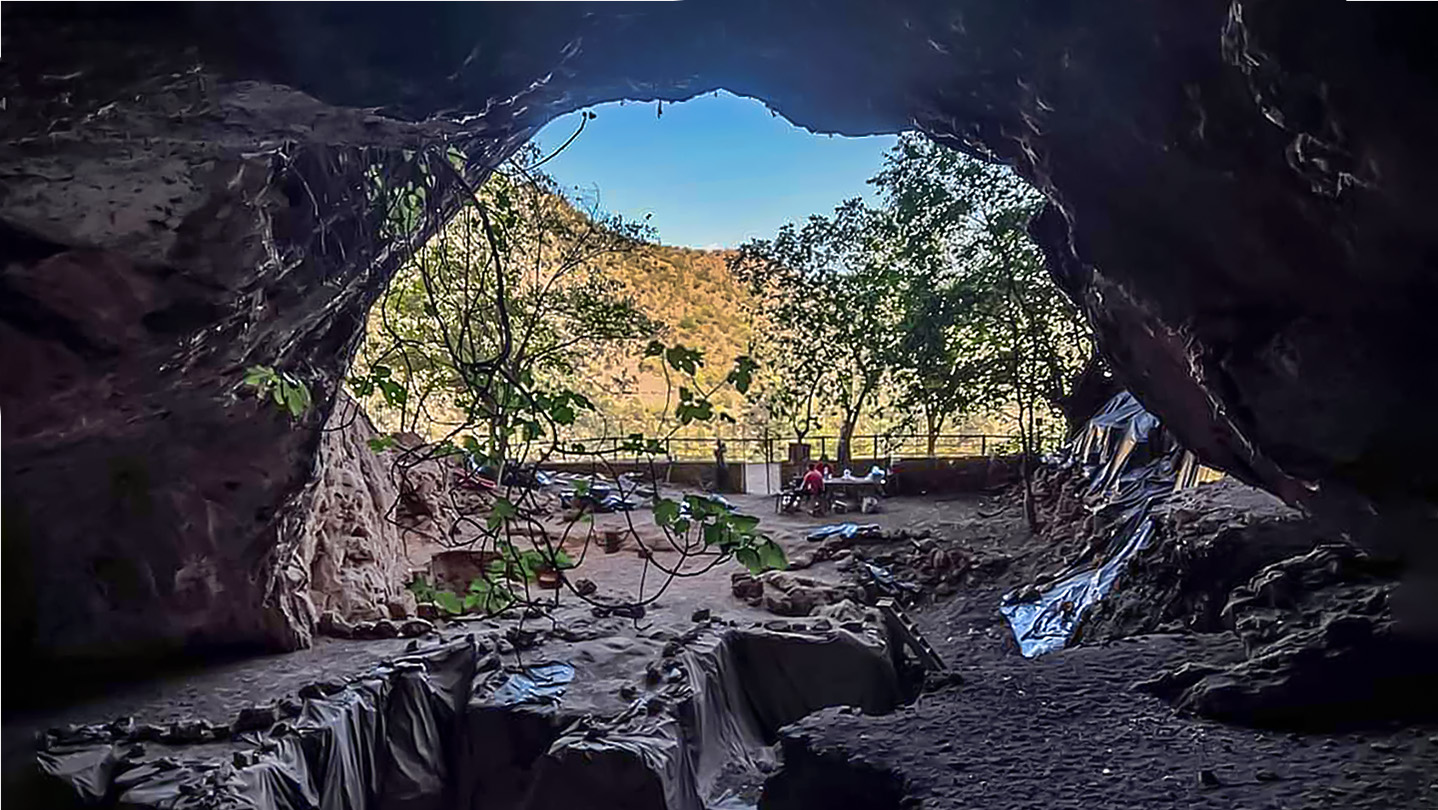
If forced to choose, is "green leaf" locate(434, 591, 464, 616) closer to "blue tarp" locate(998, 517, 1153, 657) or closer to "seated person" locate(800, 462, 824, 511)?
"blue tarp" locate(998, 517, 1153, 657)

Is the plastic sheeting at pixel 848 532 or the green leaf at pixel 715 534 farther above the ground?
the green leaf at pixel 715 534

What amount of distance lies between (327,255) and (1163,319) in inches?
115

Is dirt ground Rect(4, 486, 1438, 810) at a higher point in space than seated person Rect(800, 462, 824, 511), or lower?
lower

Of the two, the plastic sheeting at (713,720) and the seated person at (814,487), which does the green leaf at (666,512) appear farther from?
the seated person at (814,487)

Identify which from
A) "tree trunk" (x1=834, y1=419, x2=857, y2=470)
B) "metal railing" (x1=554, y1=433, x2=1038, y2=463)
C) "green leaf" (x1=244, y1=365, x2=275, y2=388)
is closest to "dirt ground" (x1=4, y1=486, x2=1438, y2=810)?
"green leaf" (x1=244, y1=365, x2=275, y2=388)

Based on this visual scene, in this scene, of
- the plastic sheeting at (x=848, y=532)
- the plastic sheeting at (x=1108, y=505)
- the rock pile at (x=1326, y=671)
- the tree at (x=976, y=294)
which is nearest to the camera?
the rock pile at (x=1326, y=671)

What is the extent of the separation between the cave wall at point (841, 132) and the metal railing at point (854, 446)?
8300 mm

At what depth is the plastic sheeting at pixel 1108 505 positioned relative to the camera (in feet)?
19.0

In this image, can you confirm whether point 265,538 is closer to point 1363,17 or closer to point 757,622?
point 757,622

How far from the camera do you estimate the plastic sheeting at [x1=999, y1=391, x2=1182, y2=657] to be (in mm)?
5789

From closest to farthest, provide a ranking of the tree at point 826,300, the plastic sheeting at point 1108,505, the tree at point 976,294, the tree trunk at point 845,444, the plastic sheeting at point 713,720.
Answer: the plastic sheeting at point 713,720
the plastic sheeting at point 1108,505
the tree at point 976,294
the tree at point 826,300
the tree trunk at point 845,444

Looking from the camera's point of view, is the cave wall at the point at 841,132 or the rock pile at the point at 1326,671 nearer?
the cave wall at the point at 841,132

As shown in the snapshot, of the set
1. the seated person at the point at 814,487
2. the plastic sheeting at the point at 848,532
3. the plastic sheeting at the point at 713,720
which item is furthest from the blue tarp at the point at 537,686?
the seated person at the point at 814,487

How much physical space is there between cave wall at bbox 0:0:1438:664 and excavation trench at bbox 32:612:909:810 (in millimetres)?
1370
